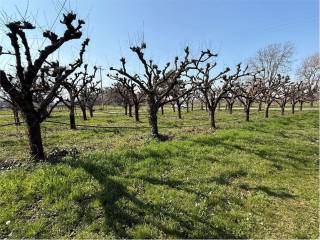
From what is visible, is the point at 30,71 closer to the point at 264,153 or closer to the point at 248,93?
the point at 264,153

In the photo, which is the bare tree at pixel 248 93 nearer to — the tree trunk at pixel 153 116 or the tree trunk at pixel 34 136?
the tree trunk at pixel 153 116

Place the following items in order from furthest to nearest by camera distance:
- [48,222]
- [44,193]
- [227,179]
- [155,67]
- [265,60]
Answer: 1. [265,60]
2. [155,67]
3. [227,179]
4. [44,193]
5. [48,222]

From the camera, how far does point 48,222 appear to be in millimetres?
6652

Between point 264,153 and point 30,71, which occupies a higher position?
point 30,71

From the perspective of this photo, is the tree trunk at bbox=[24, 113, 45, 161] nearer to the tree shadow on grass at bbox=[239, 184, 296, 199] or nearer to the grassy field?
the grassy field

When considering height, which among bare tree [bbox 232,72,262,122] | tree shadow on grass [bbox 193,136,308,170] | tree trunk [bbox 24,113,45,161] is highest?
bare tree [bbox 232,72,262,122]

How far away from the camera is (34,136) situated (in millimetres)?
10945

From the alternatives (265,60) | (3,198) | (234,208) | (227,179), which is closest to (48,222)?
(3,198)

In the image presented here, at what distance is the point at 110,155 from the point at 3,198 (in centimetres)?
423

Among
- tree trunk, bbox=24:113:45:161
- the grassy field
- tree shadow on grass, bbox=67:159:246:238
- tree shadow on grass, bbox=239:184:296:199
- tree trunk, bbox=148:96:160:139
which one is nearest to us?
tree shadow on grass, bbox=67:159:246:238

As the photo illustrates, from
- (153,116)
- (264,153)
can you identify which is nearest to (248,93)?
(153,116)

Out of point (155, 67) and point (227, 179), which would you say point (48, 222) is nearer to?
point (227, 179)

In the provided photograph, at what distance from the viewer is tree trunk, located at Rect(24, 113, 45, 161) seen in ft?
35.3

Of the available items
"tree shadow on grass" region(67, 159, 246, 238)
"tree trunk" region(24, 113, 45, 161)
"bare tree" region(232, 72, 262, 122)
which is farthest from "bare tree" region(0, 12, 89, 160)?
"bare tree" region(232, 72, 262, 122)
